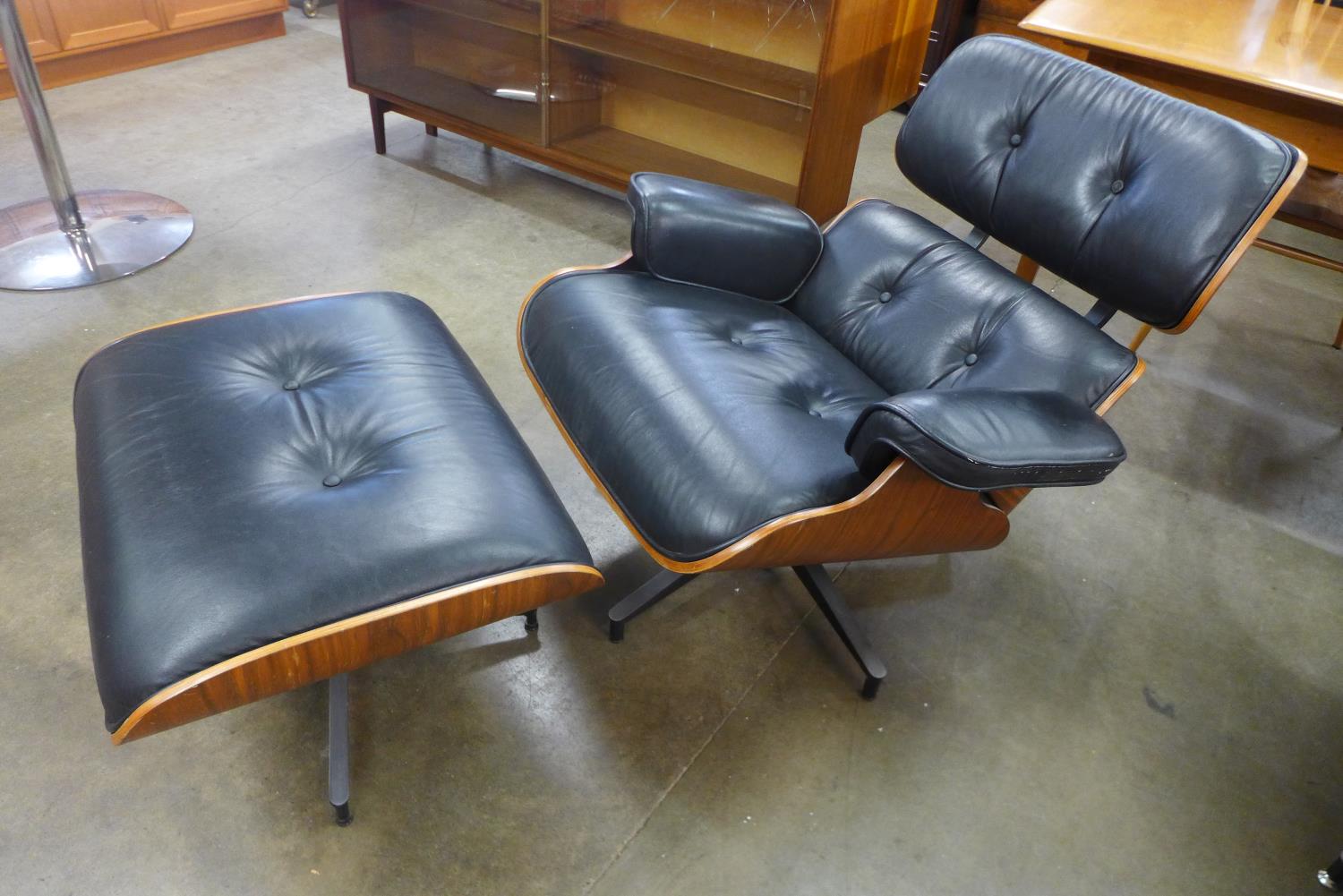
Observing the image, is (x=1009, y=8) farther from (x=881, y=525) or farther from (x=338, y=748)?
(x=338, y=748)

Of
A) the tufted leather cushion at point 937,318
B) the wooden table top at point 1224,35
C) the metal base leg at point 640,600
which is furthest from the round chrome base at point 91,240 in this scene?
the wooden table top at point 1224,35

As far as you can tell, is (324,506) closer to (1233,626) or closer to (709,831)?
(709,831)

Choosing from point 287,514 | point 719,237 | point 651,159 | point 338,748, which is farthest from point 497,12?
point 338,748

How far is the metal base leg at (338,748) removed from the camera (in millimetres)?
1220

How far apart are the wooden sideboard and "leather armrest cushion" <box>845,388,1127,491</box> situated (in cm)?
319

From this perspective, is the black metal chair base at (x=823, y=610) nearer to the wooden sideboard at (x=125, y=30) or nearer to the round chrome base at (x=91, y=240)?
the round chrome base at (x=91, y=240)

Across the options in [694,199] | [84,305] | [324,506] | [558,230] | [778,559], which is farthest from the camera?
[558,230]

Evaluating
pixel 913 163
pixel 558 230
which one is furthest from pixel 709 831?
pixel 558 230

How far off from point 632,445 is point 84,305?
1652 mm

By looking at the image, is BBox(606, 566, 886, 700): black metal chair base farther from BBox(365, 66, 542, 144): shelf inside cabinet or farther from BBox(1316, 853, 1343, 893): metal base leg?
BBox(365, 66, 542, 144): shelf inside cabinet

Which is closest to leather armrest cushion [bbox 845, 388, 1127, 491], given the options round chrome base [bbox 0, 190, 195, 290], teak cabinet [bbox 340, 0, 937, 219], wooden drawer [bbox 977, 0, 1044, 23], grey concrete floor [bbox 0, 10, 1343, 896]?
grey concrete floor [bbox 0, 10, 1343, 896]

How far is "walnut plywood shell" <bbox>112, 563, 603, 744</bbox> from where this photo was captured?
3.19 ft

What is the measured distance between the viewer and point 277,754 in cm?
131

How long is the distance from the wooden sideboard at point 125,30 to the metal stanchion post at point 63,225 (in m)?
0.88
